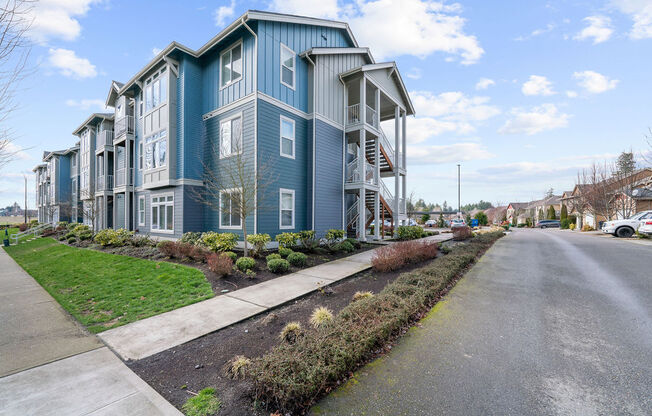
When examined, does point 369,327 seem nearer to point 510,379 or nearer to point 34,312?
point 510,379

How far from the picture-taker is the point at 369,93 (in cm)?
1669

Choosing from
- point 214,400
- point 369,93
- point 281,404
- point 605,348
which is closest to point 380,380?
point 281,404

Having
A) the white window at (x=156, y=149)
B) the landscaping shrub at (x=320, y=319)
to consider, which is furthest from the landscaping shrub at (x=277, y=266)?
the white window at (x=156, y=149)

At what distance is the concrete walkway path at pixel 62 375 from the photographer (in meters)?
2.53

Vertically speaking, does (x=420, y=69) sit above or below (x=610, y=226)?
above

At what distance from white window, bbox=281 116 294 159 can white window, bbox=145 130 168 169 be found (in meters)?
5.94

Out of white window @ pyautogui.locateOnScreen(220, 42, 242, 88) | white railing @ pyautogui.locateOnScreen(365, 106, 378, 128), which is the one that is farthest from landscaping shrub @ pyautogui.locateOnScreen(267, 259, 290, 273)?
white railing @ pyautogui.locateOnScreen(365, 106, 378, 128)

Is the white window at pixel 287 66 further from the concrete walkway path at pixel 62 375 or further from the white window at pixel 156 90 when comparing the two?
the concrete walkway path at pixel 62 375

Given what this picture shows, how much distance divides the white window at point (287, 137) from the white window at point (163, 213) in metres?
6.39

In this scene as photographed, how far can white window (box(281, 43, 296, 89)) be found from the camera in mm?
11926

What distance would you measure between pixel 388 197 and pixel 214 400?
592 inches

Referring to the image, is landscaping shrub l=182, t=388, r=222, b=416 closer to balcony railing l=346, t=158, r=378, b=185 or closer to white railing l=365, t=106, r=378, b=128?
balcony railing l=346, t=158, r=378, b=185

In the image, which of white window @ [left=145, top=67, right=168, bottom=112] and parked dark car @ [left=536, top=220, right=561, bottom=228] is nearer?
white window @ [left=145, top=67, right=168, bottom=112]

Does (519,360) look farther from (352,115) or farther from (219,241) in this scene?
(352,115)
